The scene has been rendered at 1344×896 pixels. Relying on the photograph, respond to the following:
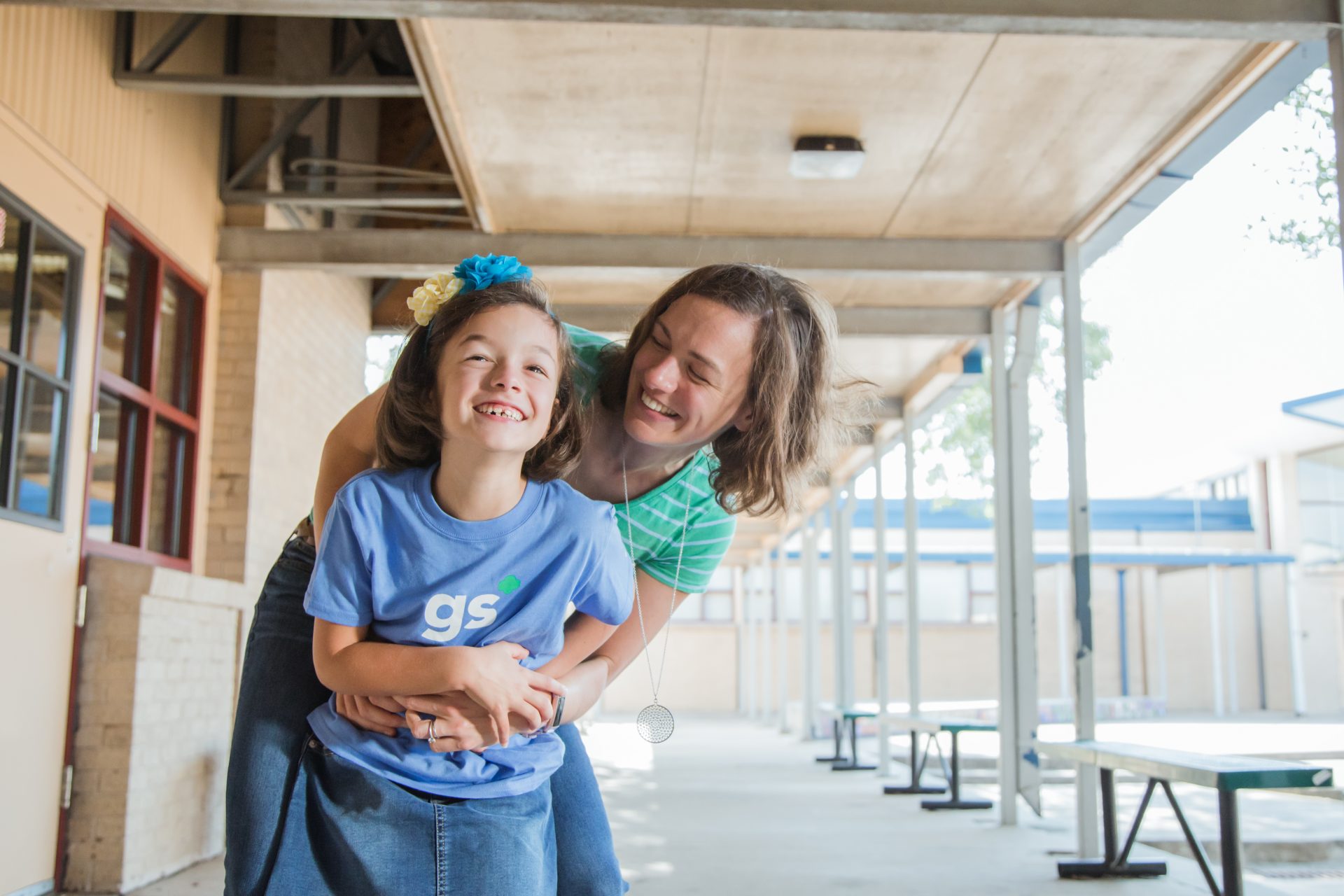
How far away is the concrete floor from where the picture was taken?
5988mm

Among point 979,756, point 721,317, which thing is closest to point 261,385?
point 721,317

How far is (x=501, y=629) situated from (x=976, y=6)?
293cm

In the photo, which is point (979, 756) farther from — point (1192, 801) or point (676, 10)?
point (676, 10)

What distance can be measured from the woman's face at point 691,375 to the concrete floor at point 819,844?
4.08 meters

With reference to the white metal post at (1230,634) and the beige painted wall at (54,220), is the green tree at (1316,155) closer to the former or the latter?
the beige painted wall at (54,220)

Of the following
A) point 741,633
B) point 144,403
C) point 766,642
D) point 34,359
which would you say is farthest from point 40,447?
point 741,633

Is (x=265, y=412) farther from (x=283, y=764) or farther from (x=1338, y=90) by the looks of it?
(x=283, y=764)

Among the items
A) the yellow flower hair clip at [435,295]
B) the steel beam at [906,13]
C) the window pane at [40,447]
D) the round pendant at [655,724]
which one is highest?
the steel beam at [906,13]

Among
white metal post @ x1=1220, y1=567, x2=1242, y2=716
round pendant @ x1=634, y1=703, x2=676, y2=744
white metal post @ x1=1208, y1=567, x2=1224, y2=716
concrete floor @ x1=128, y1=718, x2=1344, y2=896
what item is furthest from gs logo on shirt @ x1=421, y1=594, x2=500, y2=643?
white metal post @ x1=1220, y1=567, x2=1242, y2=716

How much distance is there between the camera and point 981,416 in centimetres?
1716

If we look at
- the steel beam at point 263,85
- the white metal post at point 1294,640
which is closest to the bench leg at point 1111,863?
the steel beam at point 263,85

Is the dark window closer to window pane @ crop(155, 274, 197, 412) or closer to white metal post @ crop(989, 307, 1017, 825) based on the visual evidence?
window pane @ crop(155, 274, 197, 412)

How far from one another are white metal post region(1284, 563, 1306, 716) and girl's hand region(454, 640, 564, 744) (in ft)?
79.4

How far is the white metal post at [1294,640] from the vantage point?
23531mm
